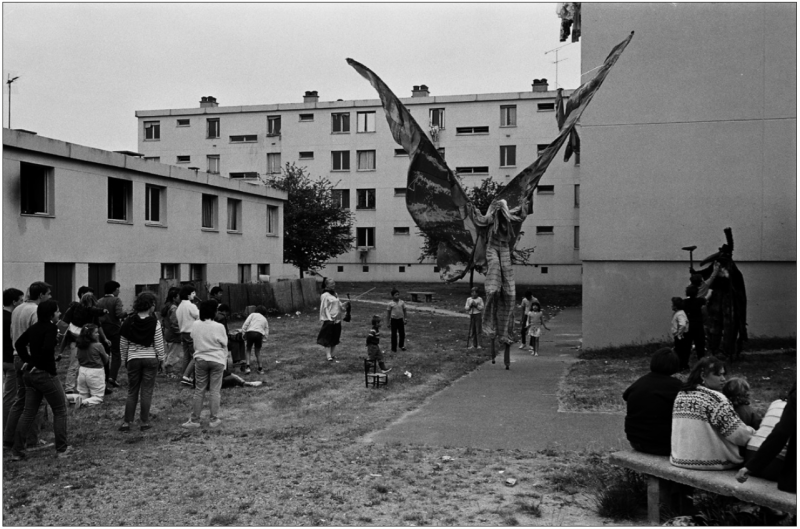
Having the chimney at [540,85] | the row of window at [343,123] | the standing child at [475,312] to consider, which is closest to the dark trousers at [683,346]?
the standing child at [475,312]

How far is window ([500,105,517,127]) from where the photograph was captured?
46938 millimetres

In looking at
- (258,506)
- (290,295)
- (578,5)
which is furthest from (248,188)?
(258,506)

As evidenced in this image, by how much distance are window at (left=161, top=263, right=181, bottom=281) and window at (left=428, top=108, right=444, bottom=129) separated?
26.0m

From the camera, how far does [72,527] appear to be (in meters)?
5.88

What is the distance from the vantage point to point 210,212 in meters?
27.3

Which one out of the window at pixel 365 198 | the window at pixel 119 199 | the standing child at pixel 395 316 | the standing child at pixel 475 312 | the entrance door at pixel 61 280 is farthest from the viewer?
the window at pixel 365 198

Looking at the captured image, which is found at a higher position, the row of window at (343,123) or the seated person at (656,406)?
the row of window at (343,123)

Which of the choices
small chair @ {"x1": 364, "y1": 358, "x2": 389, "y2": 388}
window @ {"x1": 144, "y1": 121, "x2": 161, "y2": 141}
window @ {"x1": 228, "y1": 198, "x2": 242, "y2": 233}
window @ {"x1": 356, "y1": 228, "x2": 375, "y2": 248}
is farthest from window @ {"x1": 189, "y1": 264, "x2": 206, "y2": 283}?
window @ {"x1": 144, "y1": 121, "x2": 161, "y2": 141}

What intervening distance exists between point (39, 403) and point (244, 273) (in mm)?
22143

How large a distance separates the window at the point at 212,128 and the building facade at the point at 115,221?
76.6 feet

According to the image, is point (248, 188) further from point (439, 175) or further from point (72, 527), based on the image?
point (72, 527)

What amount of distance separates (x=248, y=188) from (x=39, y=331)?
21951 millimetres

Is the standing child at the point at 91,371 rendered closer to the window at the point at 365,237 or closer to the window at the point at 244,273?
the window at the point at 244,273

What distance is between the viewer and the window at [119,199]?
22.0m
